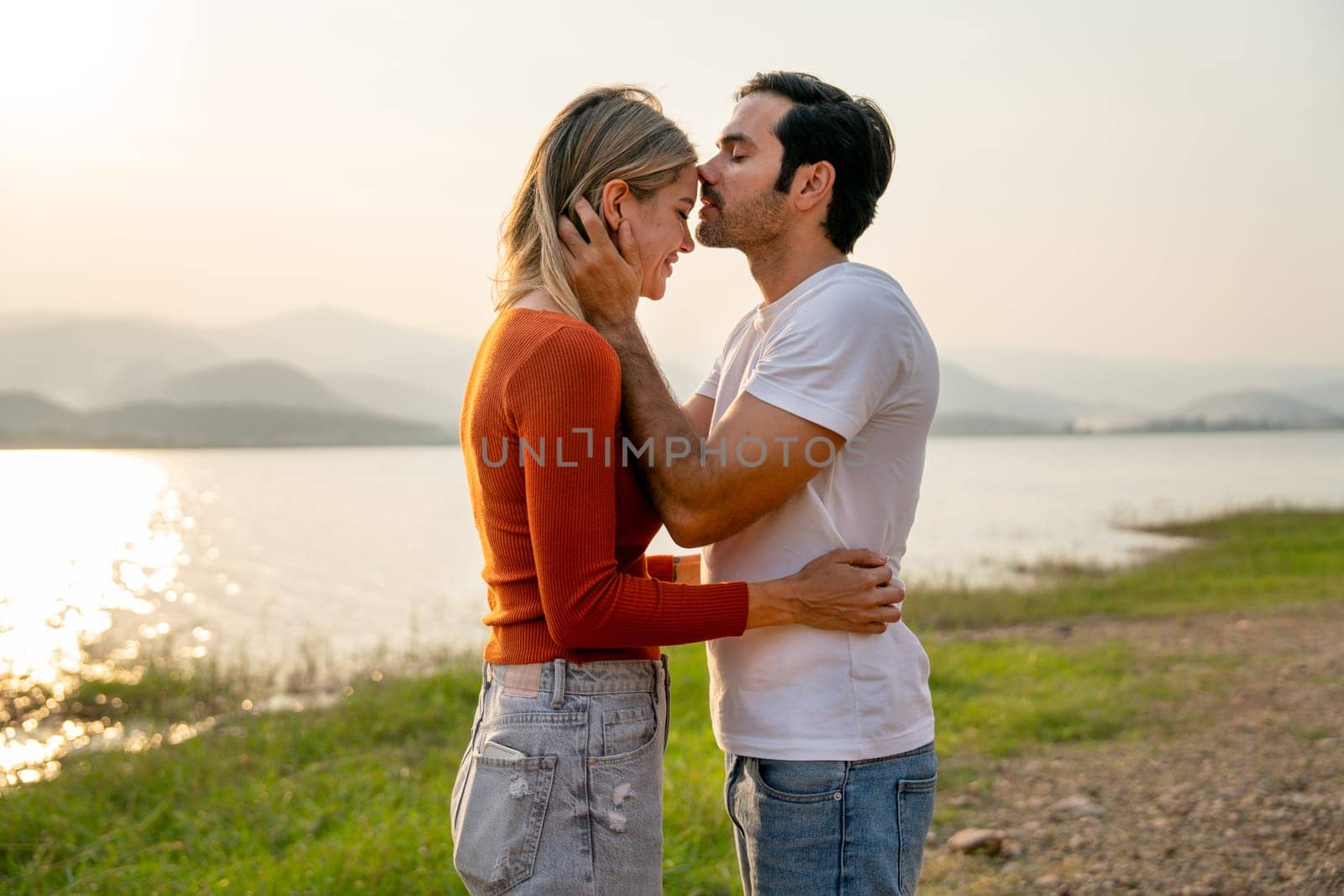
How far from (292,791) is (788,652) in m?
4.20

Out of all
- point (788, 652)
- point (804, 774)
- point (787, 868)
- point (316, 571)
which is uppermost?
point (788, 652)

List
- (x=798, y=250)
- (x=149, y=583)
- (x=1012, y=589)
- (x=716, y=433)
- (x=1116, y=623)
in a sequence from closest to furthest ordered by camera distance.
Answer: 1. (x=716, y=433)
2. (x=798, y=250)
3. (x=1116, y=623)
4. (x=1012, y=589)
5. (x=149, y=583)

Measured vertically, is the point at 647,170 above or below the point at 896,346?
above

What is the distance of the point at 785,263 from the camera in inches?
94.0

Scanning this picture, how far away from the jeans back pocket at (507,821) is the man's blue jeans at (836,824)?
1.60 feet

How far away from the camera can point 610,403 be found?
1895mm

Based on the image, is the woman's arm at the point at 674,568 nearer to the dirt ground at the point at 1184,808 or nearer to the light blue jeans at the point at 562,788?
the light blue jeans at the point at 562,788

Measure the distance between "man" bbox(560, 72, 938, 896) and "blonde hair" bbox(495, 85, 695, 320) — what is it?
0.21ft

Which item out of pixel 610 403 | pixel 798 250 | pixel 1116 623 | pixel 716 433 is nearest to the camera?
pixel 610 403

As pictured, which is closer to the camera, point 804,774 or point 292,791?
point 804,774

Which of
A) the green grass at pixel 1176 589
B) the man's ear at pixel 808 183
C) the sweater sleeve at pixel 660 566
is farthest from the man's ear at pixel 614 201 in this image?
the green grass at pixel 1176 589

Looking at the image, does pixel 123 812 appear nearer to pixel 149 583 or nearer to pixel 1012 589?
pixel 1012 589

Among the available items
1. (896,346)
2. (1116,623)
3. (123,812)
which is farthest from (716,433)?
(1116,623)

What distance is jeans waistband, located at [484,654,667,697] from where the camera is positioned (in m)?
1.95
